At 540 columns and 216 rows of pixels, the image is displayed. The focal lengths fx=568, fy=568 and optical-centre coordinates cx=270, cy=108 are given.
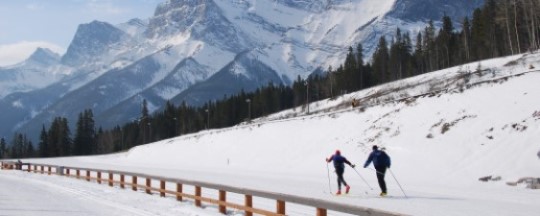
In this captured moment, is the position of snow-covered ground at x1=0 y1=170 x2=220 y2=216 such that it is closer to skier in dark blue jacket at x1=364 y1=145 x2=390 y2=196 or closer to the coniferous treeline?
skier in dark blue jacket at x1=364 y1=145 x2=390 y2=196

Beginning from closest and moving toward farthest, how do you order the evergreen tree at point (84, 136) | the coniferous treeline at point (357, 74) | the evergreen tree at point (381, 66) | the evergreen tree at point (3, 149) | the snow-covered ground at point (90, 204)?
the snow-covered ground at point (90, 204) < the coniferous treeline at point (357, 74) < the evergreen tree at point (381, 66) < the evergreen tree at point (84, 136) < the evergreen tree at point (3, 149)

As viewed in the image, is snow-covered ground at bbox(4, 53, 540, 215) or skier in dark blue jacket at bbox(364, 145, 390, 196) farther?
skier in dark blue jacket at bbox(364, 145, 390, 196)

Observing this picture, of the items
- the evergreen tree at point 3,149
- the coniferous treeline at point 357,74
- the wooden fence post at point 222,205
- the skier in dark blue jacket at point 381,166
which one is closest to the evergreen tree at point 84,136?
the coniferous treeline at point 357,74

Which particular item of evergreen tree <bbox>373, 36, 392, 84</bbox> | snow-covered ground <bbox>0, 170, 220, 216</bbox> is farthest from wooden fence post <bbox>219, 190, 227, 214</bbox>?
evergreen tree <bbox>373, 36, 392, 84</bbox>

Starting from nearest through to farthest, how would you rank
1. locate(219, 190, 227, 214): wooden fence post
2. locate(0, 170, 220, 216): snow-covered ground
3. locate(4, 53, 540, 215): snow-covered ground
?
locate(219, 190, 227, 214): wooden fence post
locate(0, 170, 220, 216): snow-covered ground
locate(4, 53, 540, 215): snow-covered ground

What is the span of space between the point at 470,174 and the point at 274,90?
377 feet

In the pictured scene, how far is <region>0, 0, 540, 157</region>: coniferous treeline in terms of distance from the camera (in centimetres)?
8119

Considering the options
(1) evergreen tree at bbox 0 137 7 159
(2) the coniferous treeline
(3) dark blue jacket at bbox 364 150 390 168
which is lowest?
(1) evergreen tree at bbox 0 137 7 159

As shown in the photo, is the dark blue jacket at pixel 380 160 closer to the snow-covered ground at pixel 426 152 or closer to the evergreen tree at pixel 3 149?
the snow-covered ground at pixel 426 152

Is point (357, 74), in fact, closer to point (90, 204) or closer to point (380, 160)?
point (380, 160)

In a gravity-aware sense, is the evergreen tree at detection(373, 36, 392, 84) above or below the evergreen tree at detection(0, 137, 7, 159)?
above

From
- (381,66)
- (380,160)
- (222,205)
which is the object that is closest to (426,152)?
(380,160)

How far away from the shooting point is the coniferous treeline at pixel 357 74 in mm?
81188

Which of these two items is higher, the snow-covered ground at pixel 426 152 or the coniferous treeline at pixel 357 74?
the coniferous treeline at pixel 357 74
